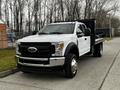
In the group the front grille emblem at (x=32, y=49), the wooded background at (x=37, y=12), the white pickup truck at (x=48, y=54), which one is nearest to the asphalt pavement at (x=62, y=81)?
the white pickup truck at (x=48, y=54)

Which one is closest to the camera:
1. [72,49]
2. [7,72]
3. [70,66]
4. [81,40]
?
[70,66]

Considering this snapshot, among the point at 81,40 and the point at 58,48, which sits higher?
the point at 81,40

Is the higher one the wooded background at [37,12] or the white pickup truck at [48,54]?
the wooded background at [37,12]

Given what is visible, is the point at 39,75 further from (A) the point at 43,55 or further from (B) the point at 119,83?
(B) the point at 119,83

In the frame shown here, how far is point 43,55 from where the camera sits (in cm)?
616

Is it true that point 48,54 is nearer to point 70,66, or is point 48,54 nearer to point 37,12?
point 70,66

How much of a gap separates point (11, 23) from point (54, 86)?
37.6 m

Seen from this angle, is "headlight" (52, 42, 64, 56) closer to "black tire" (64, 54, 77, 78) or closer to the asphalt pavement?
"black tire" (64, 54, 77, 78)

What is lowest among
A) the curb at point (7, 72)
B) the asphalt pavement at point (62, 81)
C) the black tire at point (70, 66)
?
the asphalt pavement at point (62, 81)

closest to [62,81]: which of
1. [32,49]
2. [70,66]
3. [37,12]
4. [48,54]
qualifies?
[70,66]

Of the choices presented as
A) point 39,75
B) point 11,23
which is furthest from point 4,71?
point 11,23

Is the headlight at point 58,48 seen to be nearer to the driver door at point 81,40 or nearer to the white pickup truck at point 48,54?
the white pickup truck at point 48,54

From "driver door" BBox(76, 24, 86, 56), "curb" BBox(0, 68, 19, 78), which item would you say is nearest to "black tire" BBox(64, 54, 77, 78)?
"driver door" BBox(76, 24, 86, 56)

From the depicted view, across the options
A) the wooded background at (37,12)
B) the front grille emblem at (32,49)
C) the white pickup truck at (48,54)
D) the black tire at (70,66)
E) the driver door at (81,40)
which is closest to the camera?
the white pickup truck at (48,54)
